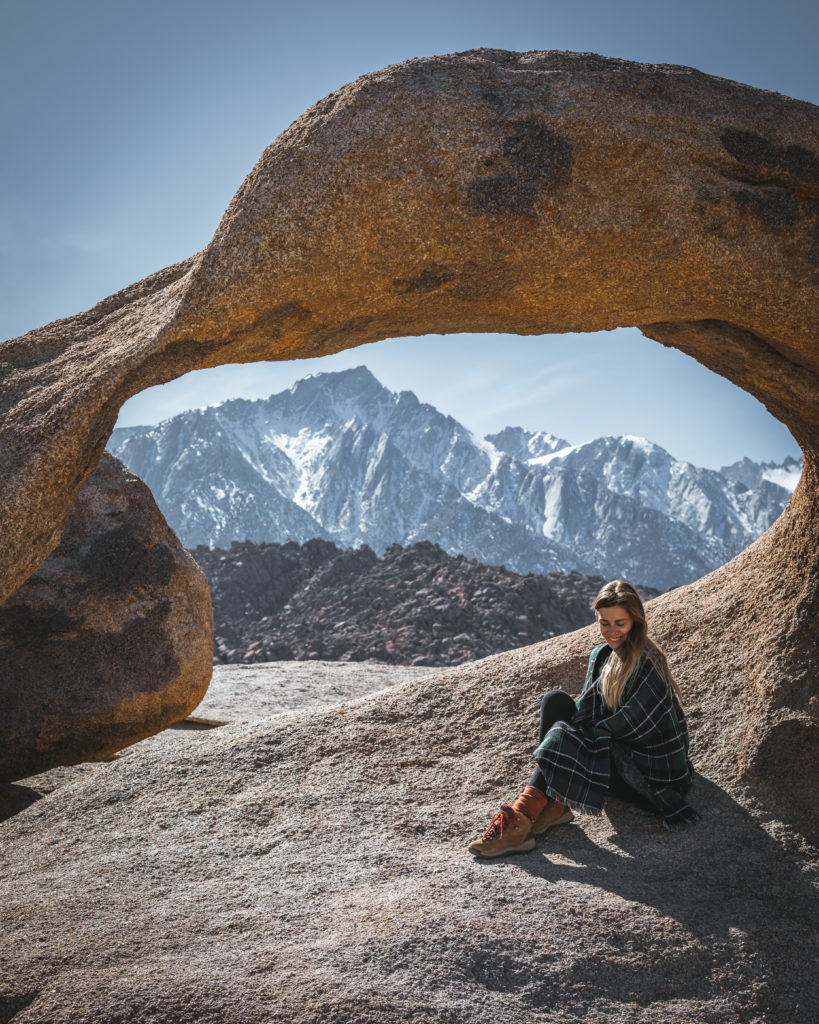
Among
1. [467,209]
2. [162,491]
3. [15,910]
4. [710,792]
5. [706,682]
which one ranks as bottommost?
[15,910]

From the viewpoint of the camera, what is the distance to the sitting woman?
423 centimetres

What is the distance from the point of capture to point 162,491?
176750mm

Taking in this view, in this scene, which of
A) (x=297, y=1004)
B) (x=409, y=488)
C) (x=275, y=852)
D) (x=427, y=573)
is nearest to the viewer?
(x=297, y=1004)

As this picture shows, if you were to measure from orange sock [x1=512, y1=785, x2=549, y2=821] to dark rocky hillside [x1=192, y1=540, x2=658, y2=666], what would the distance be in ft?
58.4

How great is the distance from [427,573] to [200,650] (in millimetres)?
23074

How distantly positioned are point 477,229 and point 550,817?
3.30 meters

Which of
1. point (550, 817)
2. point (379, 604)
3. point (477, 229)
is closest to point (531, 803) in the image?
point (550, 817)

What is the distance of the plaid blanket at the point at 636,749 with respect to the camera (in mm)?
4258

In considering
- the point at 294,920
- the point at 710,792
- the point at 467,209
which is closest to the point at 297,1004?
the point at 294,920

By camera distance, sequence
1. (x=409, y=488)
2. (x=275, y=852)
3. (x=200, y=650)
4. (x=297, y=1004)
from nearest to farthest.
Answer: (x=297, y=1004) → (x=275, y=852) → (x=200, y=650) → (x=409, y=488)

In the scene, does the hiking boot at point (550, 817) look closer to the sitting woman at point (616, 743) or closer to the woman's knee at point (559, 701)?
the sitting woman at point (616, 743)

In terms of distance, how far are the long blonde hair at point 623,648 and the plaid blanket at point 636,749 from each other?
0.06 meters

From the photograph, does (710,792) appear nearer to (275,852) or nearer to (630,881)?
(630,881)

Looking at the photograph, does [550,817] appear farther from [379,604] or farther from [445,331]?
[379,604]
